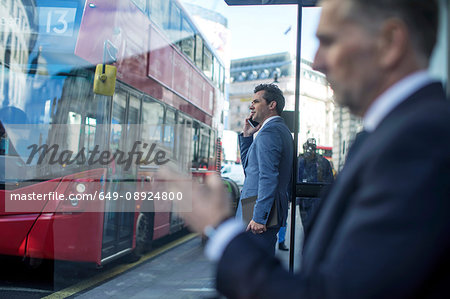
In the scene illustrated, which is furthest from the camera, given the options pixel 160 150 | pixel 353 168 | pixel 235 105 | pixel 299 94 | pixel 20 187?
pixel 235 105

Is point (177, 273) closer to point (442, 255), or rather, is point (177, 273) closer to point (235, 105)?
point (442, 255)

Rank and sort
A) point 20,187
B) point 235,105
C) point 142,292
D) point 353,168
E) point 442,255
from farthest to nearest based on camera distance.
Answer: point 235,105 < point 142,292 < point 20,187 < point 353,168 < point 442,255

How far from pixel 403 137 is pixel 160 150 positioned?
6.00 metres

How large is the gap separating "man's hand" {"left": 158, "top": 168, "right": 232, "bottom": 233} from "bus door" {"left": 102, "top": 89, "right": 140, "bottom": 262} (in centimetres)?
438

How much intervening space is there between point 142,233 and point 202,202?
18.6 feet

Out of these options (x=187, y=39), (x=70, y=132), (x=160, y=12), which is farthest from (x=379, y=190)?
(x=187, y=39)

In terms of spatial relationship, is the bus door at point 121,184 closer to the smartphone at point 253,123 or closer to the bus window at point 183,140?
the bus window at point 183,140

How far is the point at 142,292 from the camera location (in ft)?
16.4

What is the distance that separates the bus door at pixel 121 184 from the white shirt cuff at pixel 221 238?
4495 millimetres

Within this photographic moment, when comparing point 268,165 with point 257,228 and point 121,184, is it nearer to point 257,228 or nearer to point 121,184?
point 257,228

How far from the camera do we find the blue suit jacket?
3141 mm

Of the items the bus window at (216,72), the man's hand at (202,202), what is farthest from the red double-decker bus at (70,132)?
the bus window at (216,72)

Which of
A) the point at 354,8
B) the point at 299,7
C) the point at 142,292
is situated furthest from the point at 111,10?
the point at 354,8

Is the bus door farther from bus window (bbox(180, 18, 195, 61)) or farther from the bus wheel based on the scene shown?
bus window (bbox(180, 18, 195, 61))
